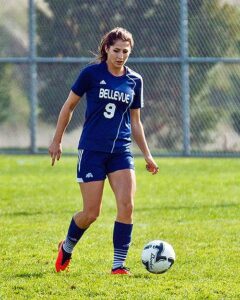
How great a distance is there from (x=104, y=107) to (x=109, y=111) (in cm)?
5

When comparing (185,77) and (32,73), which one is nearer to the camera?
(185,77)

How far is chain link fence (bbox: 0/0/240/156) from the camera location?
50.8ft

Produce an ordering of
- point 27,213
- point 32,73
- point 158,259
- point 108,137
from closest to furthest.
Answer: point 158,259 < point 108,137 < point 27,213 < point 32,73

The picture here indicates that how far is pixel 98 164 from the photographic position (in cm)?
739

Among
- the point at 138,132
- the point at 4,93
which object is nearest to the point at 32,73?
the point at 4,93

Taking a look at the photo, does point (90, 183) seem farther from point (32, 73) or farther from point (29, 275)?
point (32, 73)

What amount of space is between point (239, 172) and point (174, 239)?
6.59 m

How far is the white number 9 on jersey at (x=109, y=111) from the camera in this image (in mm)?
7395

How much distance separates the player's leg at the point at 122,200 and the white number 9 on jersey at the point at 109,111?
0.97 ft

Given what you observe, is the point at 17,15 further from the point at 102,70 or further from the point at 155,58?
the point at 102,70

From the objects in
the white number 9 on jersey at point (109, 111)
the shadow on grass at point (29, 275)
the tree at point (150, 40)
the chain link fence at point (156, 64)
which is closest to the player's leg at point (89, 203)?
the shadow on grass at point (29, 275)

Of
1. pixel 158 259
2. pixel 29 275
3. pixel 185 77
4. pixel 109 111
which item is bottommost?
pixel 29 275

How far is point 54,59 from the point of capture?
15781 millimetres

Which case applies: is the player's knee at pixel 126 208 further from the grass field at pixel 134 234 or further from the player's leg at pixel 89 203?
the grass field at pixel 134 234
